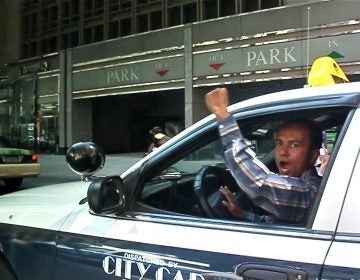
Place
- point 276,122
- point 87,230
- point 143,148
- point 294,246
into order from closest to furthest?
point 294,246
point 276,122
point 87,230
point 143,148

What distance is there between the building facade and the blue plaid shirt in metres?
12.7

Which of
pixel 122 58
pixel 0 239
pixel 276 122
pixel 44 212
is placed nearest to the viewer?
pixel 276 122

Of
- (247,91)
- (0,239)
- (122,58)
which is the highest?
(122,58)

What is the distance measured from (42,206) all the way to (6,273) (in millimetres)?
426

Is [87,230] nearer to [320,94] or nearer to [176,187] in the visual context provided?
[176,187]

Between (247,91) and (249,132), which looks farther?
(247,91)

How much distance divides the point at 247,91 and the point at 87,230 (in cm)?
2154

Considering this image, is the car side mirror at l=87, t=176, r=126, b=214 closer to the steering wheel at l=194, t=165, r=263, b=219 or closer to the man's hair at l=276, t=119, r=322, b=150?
the steering wheel at l=194, t=165, r=263, b=219

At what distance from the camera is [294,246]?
1.92 meters

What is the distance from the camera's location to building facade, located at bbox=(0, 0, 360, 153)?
2011 cm

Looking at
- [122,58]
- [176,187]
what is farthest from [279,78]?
[176,187]

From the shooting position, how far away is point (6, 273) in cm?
298

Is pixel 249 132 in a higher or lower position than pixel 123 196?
higher

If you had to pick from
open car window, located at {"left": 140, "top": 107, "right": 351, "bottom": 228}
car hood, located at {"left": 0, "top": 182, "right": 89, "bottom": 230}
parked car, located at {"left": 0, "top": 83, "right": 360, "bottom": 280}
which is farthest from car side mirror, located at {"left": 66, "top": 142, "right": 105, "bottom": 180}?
open car window, located at {"left": 140, "top": 107, "right": 351, "bottom": 228}
